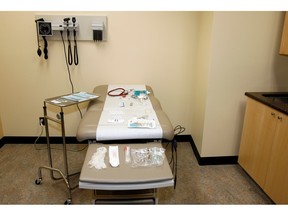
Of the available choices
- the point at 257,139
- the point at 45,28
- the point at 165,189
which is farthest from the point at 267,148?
the point at 45,28

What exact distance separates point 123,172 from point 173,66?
68.1 inches

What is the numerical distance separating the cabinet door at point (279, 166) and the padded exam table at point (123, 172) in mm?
791

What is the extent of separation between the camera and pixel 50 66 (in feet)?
8.65

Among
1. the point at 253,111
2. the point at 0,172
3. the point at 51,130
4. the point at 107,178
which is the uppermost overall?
the point at 253,111

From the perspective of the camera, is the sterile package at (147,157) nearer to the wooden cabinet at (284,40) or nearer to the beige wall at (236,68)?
the beige wall at (236,68)

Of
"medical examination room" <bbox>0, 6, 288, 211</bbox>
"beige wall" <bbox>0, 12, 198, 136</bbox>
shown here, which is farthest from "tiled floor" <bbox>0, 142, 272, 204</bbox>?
"beige wall" <bbox>0, 12, 198, 136</bbox>

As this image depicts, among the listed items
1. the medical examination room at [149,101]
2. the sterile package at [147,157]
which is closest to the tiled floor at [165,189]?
the medical examination room at [149,101]

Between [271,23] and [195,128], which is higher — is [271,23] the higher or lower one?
the higher one

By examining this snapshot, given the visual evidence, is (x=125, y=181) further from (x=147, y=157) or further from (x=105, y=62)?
(x=105, y=62)

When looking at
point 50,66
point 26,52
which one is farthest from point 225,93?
point 26,52

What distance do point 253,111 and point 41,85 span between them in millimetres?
2176
